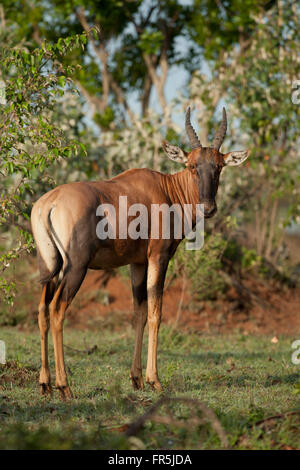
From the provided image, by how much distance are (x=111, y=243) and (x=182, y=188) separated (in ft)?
4.39

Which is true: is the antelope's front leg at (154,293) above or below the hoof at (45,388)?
above

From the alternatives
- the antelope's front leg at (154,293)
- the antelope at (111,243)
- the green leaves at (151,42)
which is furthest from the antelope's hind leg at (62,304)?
the green leaves at (151,42)

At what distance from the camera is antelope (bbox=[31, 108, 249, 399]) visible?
619 cm

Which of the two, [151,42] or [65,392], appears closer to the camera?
[65,392]

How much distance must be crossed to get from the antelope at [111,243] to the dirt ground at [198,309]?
14.4 feet

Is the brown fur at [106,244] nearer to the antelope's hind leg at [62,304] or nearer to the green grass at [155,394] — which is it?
the antelope's hind leg at [62,304]

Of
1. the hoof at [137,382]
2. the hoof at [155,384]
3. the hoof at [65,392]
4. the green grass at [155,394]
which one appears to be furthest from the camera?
the hoof at [137,382]

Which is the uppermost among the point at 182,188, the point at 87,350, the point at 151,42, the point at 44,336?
the point at 151,42

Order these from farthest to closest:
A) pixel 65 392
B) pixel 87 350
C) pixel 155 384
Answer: pixel 87 350 < pixel 155 384 < pixel 65 392

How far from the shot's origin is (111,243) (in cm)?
654

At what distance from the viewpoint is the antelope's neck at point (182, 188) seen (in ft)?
24.2

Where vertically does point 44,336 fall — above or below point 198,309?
above

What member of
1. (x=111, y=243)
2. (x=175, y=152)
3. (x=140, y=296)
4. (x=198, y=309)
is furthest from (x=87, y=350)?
(x=198, y=309)

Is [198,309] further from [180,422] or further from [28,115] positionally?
[180,422]
